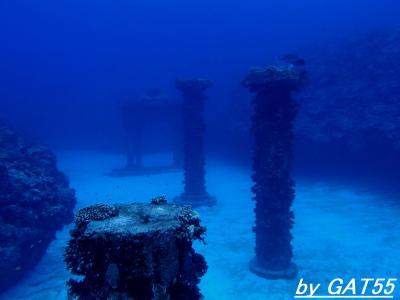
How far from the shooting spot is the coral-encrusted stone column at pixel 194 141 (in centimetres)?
1708

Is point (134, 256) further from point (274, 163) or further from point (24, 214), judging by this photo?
point (24, 214)

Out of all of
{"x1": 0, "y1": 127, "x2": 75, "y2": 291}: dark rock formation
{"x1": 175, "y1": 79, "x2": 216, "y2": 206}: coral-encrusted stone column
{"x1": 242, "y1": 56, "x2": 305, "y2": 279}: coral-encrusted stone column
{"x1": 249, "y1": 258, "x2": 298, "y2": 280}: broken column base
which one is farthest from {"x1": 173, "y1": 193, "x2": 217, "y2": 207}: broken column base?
{"x1": 249, "y1": 258, "x2": 298, "y2": 280}: broken column base

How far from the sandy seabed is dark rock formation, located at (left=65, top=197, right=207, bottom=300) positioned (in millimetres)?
6528

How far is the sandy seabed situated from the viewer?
389 inches

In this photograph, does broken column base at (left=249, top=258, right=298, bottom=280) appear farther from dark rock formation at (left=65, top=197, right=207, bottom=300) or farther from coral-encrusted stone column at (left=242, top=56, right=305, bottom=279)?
dark rock formation at (left=65, top=197, right=207, bottom=300)

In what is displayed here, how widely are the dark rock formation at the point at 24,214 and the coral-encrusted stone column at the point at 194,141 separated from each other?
5690mm

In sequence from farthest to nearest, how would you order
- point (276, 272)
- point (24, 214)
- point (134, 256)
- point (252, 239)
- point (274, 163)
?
point (252, 239) < point (24, 214) < point (276, 272) < point (274, 163) < point (134, 256)

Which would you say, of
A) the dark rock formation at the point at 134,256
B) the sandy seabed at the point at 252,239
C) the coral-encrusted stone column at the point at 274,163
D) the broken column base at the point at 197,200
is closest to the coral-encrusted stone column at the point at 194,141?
the broken column base at the point at 197,200

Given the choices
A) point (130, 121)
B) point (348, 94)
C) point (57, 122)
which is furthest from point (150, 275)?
point (57, 122)

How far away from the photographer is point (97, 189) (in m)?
22.3

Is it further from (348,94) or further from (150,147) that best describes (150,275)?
(150,147)

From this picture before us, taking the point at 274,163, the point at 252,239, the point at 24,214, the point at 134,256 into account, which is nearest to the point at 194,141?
the point at 252,239

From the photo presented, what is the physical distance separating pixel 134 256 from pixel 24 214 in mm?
9199

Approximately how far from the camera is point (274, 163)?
33.0 feet
